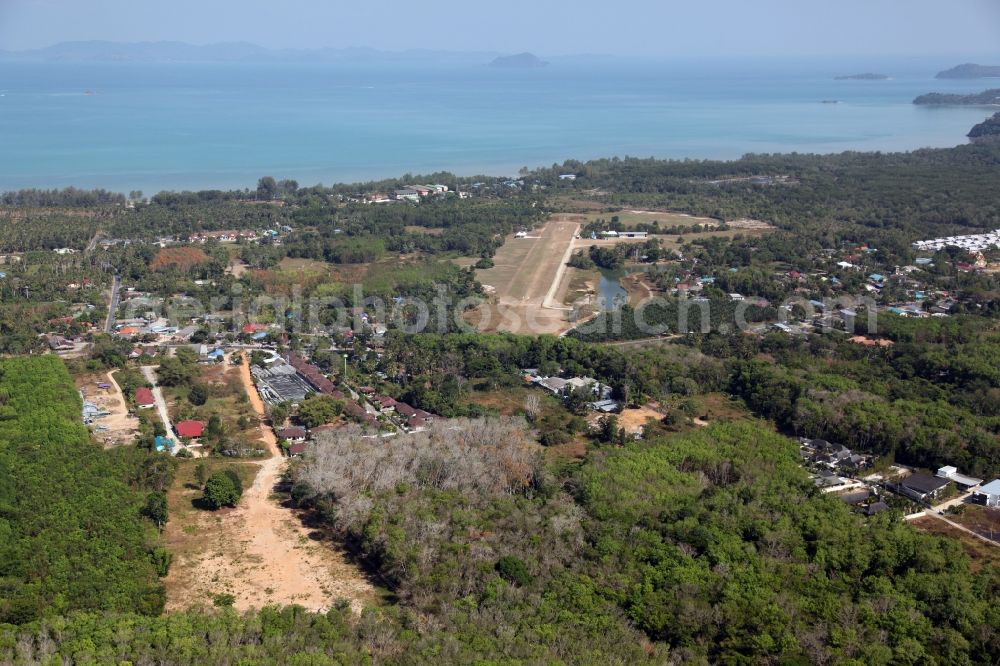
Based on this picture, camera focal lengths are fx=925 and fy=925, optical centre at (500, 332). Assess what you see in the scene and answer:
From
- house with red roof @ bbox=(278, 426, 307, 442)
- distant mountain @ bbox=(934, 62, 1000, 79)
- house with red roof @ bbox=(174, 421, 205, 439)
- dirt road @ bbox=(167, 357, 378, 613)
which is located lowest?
dirt road @ bbox=(167, 357, 378, 613)

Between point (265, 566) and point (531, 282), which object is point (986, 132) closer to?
point (531, 282)

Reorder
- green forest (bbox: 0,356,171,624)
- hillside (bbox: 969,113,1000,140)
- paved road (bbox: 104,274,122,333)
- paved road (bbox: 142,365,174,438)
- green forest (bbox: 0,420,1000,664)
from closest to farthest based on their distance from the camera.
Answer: green forest (bbox: 0,420,1000,664)
green forest (bbox: 0,356,171,624)
paved road (bbox: 142,365,174,438)
paved road (bbox: 104,274,122,333)
hillside (bbox: 969,113,1000,140)


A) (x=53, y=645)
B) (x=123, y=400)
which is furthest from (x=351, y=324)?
(x=53, y=645)

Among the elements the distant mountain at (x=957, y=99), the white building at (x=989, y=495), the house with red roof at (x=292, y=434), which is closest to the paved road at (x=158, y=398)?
the house with red roof at (x=292, y=434)

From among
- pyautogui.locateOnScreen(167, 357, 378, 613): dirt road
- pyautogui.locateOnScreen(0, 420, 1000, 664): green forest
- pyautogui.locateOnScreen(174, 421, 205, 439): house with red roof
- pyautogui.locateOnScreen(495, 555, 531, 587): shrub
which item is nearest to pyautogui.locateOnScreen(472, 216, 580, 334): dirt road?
pyautogui.locateOnScreen(174, 421, 205, 439): house with red roof

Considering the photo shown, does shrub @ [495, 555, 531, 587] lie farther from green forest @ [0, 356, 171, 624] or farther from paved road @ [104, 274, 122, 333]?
paved road @ [104, 274, 122, 333]

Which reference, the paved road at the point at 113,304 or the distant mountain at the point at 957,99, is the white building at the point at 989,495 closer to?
the paved road at the point at 113,304
